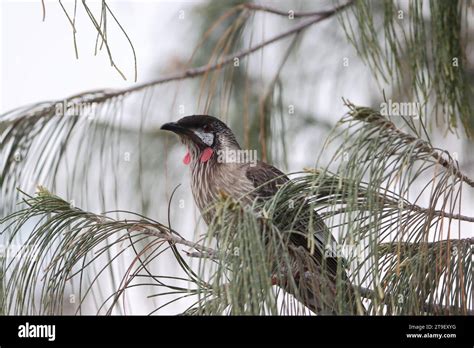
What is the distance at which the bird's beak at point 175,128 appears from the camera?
3.19m

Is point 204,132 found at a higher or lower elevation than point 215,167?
higher

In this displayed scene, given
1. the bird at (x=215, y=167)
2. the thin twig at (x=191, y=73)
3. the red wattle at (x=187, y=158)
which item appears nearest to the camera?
the thin twig at (x=191, y=73)

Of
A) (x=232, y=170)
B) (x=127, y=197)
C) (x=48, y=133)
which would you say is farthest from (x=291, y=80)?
(x=48, y=133)

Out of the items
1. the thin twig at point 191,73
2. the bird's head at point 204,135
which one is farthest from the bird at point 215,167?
the thin twig at point 191,73

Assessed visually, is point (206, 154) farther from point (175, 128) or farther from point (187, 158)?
point (175, 128)

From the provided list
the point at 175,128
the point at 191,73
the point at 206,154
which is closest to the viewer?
the point at 191,73

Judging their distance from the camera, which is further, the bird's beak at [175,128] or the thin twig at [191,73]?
the bird's beak at [175,128]

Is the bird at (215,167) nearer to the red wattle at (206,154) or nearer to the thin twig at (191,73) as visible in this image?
the red wattle at (206,154)

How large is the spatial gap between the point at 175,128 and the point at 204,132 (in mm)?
200

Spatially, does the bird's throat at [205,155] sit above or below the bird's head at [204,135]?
below

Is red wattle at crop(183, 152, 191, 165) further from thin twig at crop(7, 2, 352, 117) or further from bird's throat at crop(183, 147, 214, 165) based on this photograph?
thin twig at crop(7, 2, 352, 117)

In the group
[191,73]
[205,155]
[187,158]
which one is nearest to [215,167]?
[205,155]

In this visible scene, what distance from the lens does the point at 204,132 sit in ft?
11.2

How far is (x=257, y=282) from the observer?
1.69 metres
